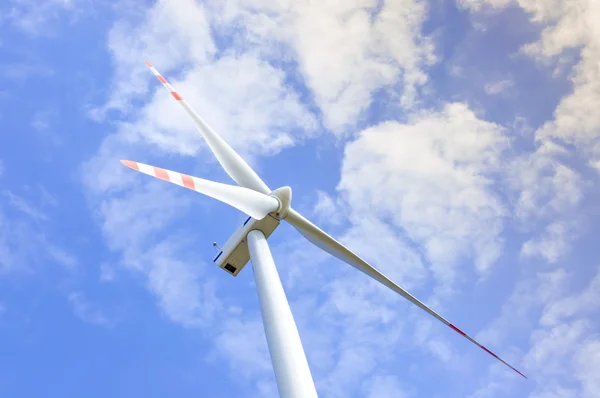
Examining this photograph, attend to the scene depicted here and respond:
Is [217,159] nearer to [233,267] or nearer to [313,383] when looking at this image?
[233,267]

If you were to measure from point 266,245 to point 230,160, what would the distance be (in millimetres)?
5299

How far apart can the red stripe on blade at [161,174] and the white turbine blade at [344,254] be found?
6.55 m

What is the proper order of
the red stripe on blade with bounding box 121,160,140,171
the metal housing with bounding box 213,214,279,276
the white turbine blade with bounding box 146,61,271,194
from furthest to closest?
the white turbine blade with bounding box 146,61,271,194
the metal housing with bounding box 213,214,279,276
the red stripe on blade with bounding box 121,160,140,171

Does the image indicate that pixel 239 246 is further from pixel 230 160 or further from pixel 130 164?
pixel 130 164

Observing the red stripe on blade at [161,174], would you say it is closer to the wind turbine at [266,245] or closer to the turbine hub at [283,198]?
the wind turbine at [266,245]

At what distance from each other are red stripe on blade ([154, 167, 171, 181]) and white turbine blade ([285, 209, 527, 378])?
258 inches

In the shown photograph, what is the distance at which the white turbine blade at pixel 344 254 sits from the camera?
25594 millimetres

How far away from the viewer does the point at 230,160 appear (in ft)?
88.1

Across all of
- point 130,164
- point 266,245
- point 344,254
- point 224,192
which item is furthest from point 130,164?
point 344,254

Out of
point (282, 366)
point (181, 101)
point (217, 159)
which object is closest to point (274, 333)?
point (282, 366)

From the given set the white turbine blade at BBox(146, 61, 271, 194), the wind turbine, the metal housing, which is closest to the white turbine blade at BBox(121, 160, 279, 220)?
the wind turbine

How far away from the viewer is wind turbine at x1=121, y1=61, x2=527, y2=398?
57.6ft

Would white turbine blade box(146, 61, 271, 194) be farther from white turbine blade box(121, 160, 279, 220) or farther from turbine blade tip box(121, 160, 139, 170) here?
turbine blade tip box(121, 160, 139, 170)

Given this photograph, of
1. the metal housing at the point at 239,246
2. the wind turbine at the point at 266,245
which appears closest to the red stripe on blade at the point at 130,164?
the wind turbine at the point at 266,245
